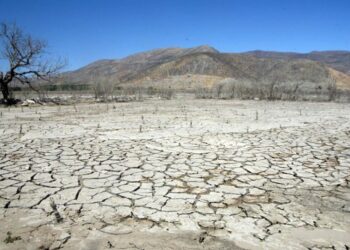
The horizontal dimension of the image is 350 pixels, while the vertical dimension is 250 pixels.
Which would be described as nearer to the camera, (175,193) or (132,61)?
(175,193)

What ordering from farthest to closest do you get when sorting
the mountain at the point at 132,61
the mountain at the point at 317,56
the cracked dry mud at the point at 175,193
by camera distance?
the mountain at the point at 317,56 < the mountain at the point at 132,61 < the cracked dry mud at the point at 175,193

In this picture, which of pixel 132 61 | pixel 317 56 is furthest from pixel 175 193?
pixel 317 56

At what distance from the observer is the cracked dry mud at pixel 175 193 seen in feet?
9.42

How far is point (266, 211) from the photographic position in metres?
3.38

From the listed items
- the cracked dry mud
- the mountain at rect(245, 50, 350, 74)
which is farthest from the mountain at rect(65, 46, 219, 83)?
the cracked dry mud

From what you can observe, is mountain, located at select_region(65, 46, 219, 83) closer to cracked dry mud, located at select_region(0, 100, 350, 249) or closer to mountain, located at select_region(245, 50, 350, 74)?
mountain, located at select_region(245, 50, 350, 74)

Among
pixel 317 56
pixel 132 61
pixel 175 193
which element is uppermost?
pixel 317 56

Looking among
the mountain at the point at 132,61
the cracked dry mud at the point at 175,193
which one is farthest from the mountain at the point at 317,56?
the cracked dry mud at the point at 175,193

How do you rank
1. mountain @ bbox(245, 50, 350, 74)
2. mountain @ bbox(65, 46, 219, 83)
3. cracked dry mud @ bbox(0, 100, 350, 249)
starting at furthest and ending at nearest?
mountain @ bbox(245, 50, 350, 74) < mountain @ bbox(65, 46, 219, 83) < cracked dry mud @ bbox(0, 100, 350, 249)

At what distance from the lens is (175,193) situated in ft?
12.8

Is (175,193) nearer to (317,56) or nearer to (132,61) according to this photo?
(132,61)

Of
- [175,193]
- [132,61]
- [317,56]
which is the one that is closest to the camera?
[175,193]

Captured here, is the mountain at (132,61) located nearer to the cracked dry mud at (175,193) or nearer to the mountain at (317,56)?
the mountain at (317,56)

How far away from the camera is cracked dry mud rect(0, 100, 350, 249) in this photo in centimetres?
287
